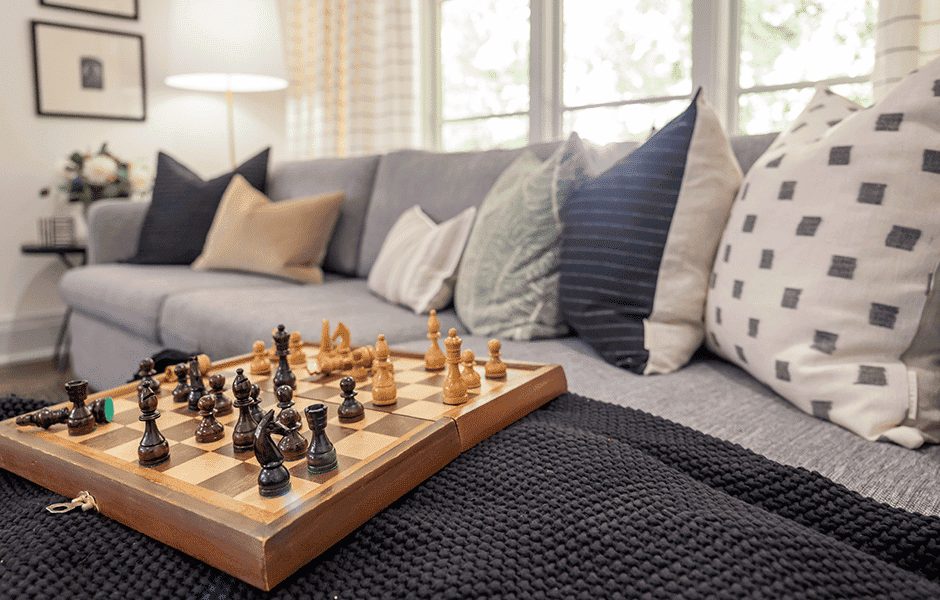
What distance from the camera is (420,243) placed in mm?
1947

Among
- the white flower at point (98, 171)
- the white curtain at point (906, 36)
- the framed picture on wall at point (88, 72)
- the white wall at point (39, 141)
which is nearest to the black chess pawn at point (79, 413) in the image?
the white curtain at point (906, 36)

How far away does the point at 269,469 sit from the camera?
1.90 feet

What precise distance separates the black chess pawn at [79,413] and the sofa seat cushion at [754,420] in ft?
1.87

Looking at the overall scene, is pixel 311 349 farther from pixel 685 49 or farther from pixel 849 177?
pixel 685 49

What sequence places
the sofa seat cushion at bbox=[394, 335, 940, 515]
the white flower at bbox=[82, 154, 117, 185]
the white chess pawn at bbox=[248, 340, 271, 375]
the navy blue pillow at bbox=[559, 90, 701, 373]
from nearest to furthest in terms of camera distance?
the sofa seat cushion at bbox=[394, 335, 940, 515]
the white chess pawn at bbox=[248, 340, 271, 375]
the navy blue pillow at bbox=[559, 90, 701, 373]
the white flower at bbox=[82, 154, 117, 185]

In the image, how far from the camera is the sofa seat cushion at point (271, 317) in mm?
1588

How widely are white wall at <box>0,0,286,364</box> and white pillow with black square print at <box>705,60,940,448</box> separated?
3.51 m

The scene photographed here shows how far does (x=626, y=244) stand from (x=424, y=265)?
726mm

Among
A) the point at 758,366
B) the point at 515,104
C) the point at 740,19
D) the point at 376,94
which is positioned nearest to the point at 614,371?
the point at 758,366

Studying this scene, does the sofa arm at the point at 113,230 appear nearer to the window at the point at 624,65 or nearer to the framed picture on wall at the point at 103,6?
the framed picture on wall at the point at 103,6

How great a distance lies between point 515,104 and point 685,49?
90 cm

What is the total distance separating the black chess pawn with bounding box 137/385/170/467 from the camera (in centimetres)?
66

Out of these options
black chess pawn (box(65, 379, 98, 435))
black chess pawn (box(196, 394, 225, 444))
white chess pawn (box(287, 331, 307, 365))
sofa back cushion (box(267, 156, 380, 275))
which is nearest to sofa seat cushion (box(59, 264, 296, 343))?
sofa back cushion (box(267, 156, 380, 275))

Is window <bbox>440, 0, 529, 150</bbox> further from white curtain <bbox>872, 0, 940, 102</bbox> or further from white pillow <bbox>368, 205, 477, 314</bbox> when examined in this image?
white curtain <bbox>872, 0, 940, 102</bbox>
